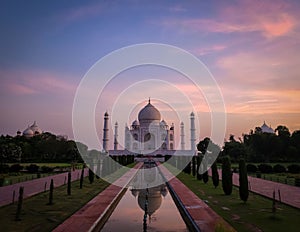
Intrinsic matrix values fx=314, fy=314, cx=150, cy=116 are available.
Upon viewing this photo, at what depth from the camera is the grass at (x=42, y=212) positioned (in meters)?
6.95

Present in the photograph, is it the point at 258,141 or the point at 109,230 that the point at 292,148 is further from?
the point at 109,230

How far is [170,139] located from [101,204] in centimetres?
4967

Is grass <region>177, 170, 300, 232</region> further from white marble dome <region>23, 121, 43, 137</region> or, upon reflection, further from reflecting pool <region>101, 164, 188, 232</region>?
white marble dome <region>23, 121, 43, 137</region>

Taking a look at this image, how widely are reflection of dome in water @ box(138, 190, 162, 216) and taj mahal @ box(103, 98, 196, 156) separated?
1609 inches

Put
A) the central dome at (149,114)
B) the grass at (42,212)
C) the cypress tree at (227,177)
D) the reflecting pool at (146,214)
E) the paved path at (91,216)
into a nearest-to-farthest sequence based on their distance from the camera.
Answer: the paved path at (91,216) → the grass at (42,212) → the reflecting pool at (146,214) → the cypress tree at (227,177) → the central dome at (149,114)

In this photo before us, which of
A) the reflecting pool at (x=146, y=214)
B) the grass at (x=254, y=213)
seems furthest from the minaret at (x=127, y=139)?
the grass at (x=254, y=213)

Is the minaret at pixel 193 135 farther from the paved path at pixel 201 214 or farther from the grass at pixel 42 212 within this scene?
the grass at pixel 42 212

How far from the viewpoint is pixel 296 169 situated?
68.7 ft

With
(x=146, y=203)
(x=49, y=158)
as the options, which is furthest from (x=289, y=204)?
(x=49, y=158)

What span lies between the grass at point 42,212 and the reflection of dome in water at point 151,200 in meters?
1.81

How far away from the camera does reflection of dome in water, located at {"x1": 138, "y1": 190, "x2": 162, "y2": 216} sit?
977 centimetres

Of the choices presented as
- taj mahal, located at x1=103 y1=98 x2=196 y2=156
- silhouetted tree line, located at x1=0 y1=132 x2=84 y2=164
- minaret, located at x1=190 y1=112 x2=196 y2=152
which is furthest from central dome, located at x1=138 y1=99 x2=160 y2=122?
silhouetted tree line, located at x1=0 y1=132 x2=84 y2=164

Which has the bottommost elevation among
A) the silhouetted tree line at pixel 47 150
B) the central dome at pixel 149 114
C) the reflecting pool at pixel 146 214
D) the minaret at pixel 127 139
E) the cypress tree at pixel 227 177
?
the reflecting pool at pixel 146 214

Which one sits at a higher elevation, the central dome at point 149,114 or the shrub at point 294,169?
the central dome at point 149,114
